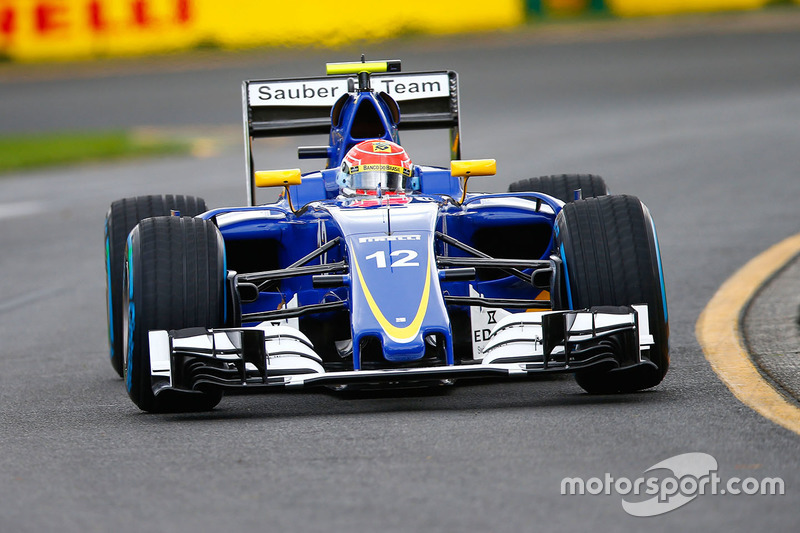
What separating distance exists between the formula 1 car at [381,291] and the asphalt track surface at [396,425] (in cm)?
21

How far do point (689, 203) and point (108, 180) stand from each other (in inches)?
375

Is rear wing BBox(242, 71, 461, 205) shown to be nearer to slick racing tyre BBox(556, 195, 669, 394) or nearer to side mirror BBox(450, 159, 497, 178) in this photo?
side mirror BBox(450, 159, 497, 178)

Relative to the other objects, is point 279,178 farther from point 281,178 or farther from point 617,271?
point 617,271

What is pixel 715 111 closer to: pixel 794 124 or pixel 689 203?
pixel 794 124

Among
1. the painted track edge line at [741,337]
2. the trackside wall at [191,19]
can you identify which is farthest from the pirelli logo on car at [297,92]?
the trackside wall at [191,19]

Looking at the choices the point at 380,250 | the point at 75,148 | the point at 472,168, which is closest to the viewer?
the point at 380,250

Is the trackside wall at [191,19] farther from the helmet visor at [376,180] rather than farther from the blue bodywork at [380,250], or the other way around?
the helmet visor at [376,180]

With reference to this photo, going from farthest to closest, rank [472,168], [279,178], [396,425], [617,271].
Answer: [472,168] → [279,178] → [617,271] → [396,425]

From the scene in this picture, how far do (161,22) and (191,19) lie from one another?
0.75m

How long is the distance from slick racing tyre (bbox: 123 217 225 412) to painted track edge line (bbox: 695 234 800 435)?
2480mm

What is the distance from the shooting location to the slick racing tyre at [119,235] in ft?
27.3

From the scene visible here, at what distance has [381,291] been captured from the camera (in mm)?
6781

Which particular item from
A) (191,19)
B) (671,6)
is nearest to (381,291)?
(191,19)

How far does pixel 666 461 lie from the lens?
5297 millimetres
